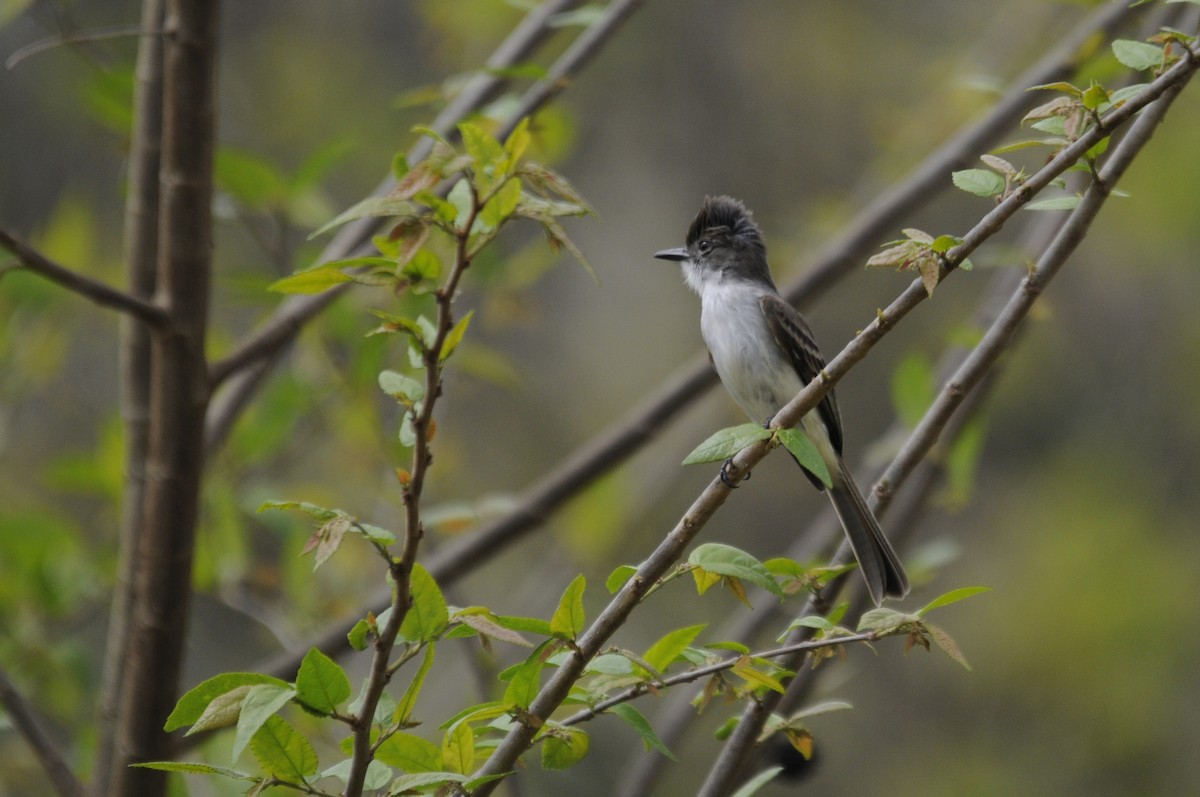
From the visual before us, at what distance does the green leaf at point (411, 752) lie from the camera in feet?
4.57

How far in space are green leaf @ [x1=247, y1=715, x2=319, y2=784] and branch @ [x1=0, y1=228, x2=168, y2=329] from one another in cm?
77

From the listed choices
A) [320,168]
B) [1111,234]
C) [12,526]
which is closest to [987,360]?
[320,168]

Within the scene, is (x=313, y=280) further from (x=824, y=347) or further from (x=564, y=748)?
(x=824, y=347)

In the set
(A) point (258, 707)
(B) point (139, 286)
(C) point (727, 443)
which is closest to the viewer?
(A) point (258, 707)

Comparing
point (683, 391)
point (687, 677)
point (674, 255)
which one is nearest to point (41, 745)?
point (687, 677)

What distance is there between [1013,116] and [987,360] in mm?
1583

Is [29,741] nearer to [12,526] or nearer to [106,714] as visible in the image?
[106,714]

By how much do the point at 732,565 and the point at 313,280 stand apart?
571 millimetres

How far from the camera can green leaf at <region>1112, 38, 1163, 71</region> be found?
4.93ft

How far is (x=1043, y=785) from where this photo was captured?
8.16 m

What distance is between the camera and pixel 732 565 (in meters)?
1.46

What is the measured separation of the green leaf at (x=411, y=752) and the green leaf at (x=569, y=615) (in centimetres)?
18

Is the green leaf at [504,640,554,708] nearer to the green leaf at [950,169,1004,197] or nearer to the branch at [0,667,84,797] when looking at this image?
the green leaf at [950,169,1004,197]

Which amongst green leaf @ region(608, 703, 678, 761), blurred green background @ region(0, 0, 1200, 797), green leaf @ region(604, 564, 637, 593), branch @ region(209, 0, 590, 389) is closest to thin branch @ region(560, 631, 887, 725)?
green leaf @ region(608, 703, 678, 761)
